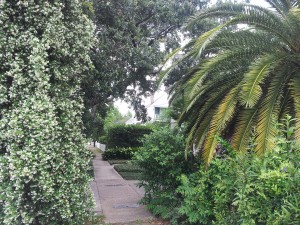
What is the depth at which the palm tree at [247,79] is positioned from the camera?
5.29 meters

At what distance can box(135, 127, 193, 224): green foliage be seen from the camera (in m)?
6.77

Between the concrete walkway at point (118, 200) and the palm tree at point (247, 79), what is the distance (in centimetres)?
225

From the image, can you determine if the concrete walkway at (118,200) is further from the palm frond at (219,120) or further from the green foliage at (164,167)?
the palm frond at (219,120)

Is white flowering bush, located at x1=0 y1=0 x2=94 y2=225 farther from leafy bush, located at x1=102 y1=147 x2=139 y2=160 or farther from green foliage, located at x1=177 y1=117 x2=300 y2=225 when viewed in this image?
leafy bush, located at x1=102 y1=147 x2=139 y2=160

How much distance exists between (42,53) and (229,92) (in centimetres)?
326

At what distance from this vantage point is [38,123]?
4895 mm

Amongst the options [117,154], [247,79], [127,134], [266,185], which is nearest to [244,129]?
[247,79]

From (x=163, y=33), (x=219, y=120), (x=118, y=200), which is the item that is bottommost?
(x=118, y=200)

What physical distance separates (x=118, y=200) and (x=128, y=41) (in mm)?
5563

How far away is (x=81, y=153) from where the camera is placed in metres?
5.94

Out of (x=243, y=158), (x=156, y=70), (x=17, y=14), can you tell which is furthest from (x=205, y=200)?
(x=156, y=70)

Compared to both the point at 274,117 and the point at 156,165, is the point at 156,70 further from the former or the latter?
the point at 274,117

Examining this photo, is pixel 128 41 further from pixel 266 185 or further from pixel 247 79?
pixel 266 185

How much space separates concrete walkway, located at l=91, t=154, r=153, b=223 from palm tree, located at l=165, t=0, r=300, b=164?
7.37 feet
